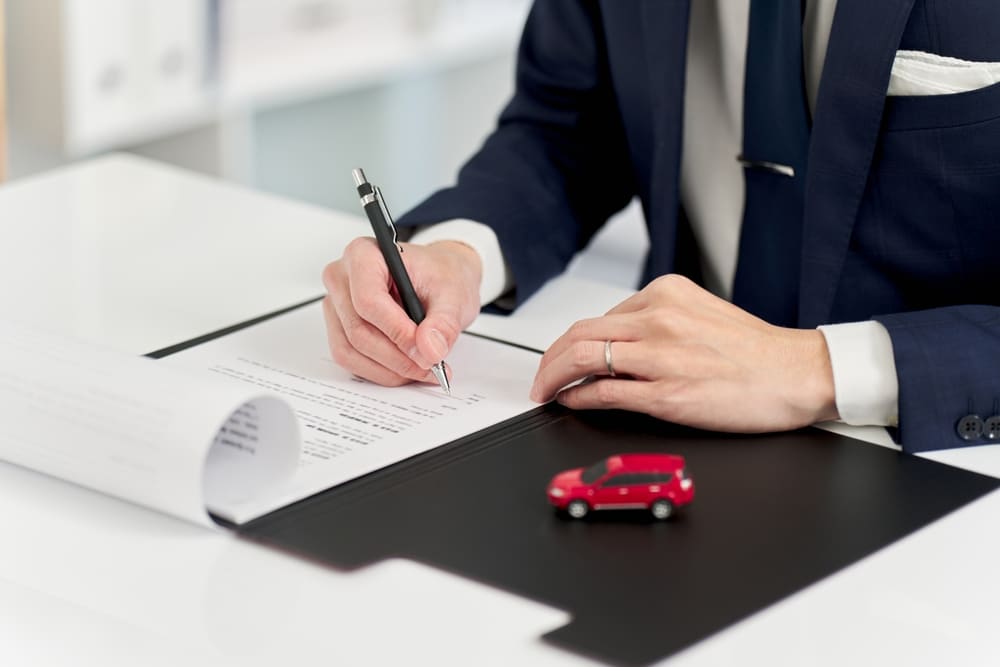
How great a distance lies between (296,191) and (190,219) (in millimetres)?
1936

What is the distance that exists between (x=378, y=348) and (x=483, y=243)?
0.28 m

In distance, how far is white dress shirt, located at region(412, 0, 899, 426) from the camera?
1.41m

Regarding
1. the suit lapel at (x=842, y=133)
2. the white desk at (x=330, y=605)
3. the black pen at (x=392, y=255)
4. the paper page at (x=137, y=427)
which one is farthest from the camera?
the suit lapel at (x=842, y=133)

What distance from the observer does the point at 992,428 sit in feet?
3.58

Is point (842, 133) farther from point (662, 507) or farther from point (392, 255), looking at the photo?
point (662, 507)

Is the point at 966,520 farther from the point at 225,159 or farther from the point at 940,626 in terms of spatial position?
the point at 225,159

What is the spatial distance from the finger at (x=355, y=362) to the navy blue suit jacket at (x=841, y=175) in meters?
0.25

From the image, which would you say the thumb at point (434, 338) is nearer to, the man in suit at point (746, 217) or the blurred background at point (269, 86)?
the man in suit at point (746, 217)

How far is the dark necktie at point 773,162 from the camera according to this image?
1.44m

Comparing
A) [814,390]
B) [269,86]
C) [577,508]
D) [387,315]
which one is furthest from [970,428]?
[269,86]

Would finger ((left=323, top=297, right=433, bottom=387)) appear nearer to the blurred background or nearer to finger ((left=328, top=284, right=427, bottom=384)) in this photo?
finger ((left=328, top=284, right=427, bottom=384))

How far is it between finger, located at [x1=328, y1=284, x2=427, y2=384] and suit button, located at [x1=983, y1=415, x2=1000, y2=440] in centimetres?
43

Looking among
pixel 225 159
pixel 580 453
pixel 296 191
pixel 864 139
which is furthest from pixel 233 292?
pixel 296 191

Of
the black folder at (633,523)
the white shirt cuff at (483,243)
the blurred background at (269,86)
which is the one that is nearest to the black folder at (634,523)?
the black folder at (633,523)
